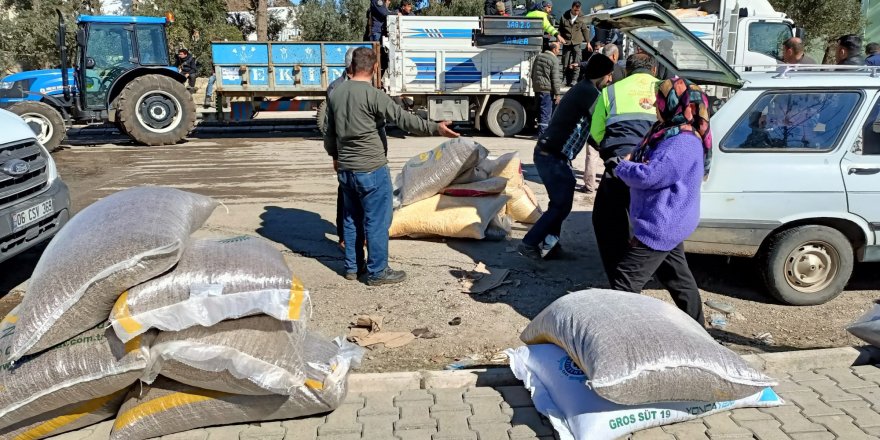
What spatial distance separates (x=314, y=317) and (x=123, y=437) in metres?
1.77

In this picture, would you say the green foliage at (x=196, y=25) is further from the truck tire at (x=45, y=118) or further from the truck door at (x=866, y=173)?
the truck door at (x=866, y=173)

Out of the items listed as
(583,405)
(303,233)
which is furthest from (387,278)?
(583,405)

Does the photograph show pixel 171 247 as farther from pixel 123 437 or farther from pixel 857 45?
pixel 857 45

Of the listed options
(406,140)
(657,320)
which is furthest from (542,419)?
(406,140)

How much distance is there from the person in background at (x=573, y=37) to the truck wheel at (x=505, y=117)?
1.82m


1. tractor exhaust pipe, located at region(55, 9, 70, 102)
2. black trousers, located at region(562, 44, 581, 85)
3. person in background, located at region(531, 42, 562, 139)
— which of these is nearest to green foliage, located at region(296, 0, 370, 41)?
black trousers, located at region(562, 44, 581, 85)

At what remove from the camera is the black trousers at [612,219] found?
15.5 ft

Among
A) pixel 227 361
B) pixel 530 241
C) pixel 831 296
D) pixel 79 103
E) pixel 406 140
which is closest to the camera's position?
pixel 227 361

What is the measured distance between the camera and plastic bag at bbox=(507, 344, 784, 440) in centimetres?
292

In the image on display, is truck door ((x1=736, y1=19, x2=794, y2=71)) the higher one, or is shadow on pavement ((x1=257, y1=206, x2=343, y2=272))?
truck door ((x1=736, y1=19, x2=794, y2=71))

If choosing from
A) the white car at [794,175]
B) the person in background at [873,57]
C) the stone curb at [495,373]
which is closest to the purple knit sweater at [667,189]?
the stone curb at [495,373]

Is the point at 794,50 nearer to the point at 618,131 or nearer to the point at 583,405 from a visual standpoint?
the point at 618,131

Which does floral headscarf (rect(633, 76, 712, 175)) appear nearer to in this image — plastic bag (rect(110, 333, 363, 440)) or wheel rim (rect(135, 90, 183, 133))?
plastic bag (rect(110, 333, 363, 440))

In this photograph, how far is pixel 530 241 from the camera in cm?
573
